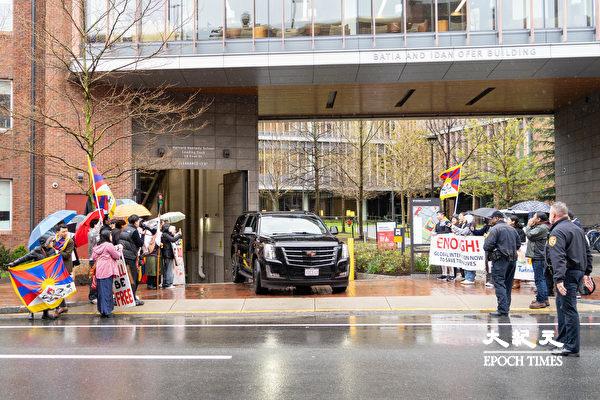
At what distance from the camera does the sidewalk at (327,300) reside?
476 inches

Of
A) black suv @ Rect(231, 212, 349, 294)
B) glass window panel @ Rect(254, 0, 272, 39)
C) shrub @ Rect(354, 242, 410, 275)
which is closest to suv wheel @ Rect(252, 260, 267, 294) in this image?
black suv @ Rect(231, 212, 349, 294)

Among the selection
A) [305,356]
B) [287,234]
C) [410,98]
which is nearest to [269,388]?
[305,356]

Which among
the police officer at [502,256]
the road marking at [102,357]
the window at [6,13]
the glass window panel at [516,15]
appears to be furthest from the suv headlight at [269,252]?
the window at [6,13]

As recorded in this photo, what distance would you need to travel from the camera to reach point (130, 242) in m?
12.8

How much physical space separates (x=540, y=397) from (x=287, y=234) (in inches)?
345

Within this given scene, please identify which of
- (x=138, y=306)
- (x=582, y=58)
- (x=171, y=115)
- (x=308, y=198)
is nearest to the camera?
(x=138, y=306)

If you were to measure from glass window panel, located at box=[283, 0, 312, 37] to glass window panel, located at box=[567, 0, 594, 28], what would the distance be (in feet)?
27.3

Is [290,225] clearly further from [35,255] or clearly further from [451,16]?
[451,16]

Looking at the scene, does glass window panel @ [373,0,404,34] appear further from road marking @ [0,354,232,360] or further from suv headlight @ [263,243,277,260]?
road marking @ [0,354,232,360]

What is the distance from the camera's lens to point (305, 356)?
7.90m

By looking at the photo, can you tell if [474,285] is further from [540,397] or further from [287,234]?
[540,397]

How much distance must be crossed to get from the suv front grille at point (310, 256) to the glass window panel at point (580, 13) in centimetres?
1230

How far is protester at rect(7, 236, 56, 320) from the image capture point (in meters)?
11.5

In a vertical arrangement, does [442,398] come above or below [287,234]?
below
